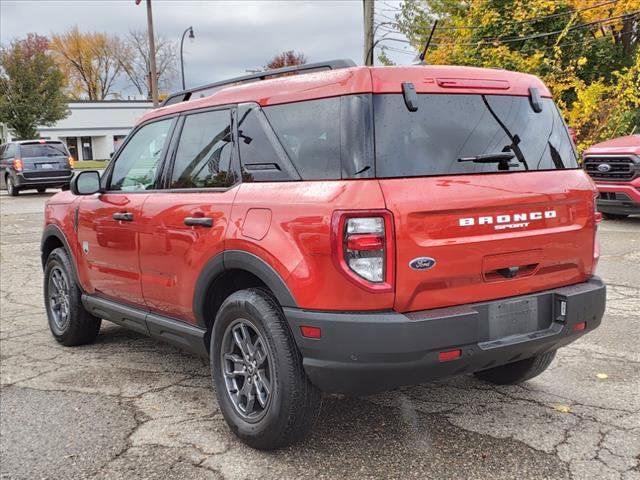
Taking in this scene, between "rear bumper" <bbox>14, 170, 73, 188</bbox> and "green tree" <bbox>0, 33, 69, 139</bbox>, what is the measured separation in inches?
963

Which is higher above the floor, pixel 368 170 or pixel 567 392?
pixel 368 170

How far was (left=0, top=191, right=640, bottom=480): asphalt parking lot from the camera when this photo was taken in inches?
123

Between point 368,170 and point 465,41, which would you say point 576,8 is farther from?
point 368,170

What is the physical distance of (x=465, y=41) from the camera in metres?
20.0

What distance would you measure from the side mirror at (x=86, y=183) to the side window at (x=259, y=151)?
1.73 metres

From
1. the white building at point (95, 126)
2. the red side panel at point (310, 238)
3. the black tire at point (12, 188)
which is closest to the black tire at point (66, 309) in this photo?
the red side panel at point (310, 238)

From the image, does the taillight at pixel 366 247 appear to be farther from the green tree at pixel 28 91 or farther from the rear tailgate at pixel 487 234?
the green tree at pixel 28 91

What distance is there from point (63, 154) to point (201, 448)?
19.8 meters

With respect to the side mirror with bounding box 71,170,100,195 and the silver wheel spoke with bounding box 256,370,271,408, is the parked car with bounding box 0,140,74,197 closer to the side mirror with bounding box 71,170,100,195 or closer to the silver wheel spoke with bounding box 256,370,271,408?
the side mirror with bounding box 71,170,100,195

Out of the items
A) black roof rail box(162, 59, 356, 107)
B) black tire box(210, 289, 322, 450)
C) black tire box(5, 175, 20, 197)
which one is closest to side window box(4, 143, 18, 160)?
black tire box(5, 175, 20, 197)

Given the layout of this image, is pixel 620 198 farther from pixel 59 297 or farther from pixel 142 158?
pixel 59 297

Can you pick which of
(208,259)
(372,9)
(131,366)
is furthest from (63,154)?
(208,259)

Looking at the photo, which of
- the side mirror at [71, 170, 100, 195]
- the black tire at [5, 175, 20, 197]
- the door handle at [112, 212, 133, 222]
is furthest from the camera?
the black tire at [5, 175, 20, 197]

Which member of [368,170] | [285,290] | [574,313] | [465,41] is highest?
[465,41]
